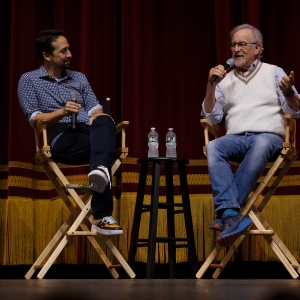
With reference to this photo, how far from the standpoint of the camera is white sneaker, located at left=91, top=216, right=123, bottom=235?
113 inches

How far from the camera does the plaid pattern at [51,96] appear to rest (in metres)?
3.21

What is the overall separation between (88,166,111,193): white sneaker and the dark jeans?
5 cm

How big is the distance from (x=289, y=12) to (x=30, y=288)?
295 cm

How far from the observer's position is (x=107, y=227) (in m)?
2.87

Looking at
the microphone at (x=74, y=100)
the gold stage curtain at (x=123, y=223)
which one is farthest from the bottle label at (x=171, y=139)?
the microphone at (x=74, y=100)

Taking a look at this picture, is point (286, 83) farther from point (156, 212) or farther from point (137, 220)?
point (137, 220)

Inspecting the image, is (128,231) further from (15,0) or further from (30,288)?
(30,288)

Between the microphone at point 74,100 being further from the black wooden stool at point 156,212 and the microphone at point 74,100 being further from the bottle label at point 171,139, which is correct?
Result: the bottle label at point 171,139

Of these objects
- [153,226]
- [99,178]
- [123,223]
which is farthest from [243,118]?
[123,223]

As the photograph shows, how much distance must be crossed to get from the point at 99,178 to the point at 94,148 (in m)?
0.19

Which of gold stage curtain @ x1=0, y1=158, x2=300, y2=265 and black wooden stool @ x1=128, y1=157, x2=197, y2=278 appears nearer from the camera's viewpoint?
black wooden stool @ x1=128, y1=157, x2=197, y2=278

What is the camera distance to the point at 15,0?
382 centimetres

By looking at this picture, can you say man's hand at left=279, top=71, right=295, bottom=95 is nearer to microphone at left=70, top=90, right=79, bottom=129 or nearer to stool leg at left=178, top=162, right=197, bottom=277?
stool leg at left=178, top=162, right=197, bottom=277

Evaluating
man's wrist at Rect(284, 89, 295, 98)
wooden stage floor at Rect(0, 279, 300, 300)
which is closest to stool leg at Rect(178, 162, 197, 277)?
man's wrist at Rect(284, 89, 295, 98)
